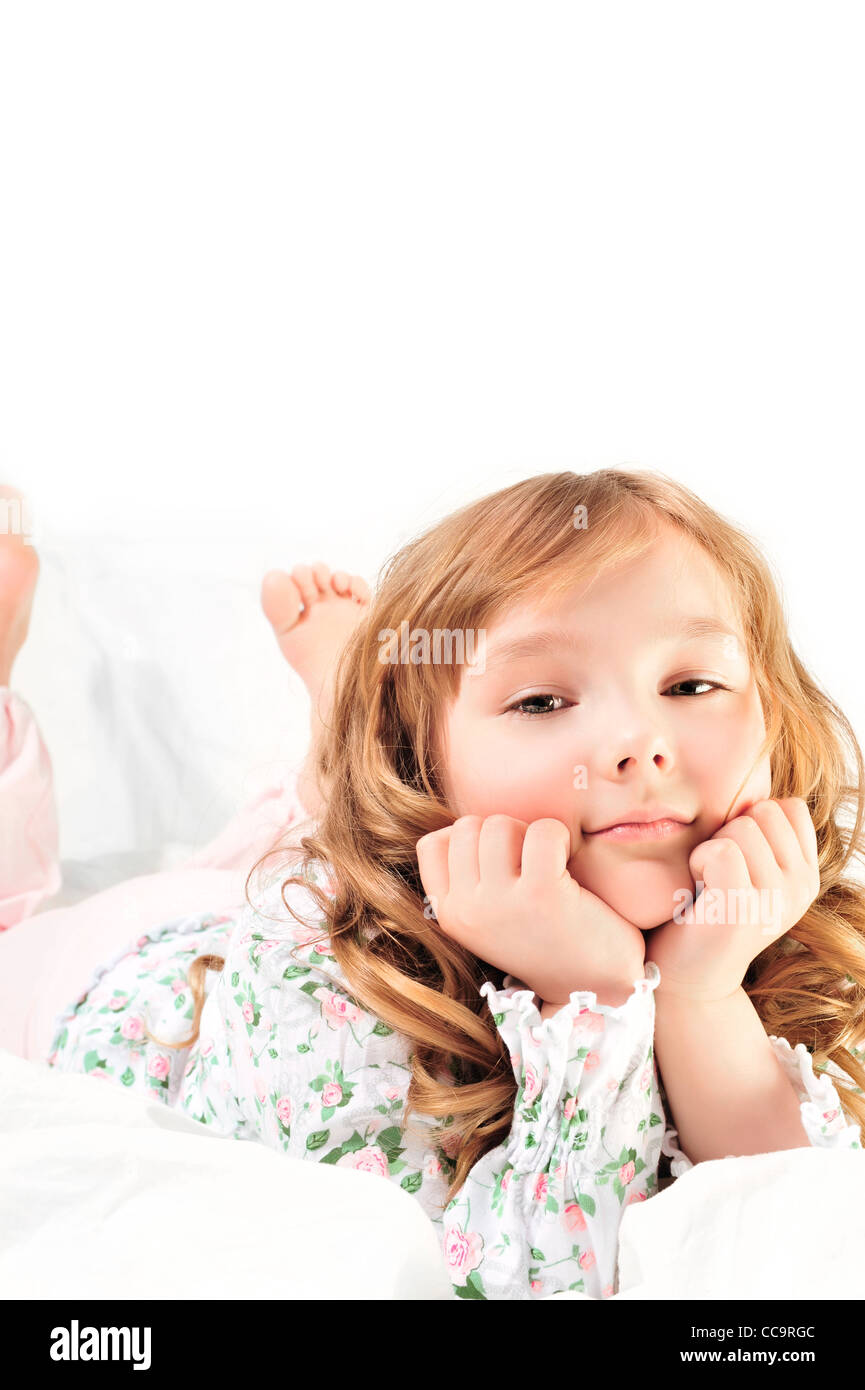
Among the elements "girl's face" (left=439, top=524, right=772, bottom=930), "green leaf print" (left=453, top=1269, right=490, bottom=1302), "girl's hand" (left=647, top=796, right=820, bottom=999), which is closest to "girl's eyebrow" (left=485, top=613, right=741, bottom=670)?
"girl's face" (left=439, top=524, right=772, bottom=930)

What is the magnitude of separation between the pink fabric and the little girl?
0.21 meters

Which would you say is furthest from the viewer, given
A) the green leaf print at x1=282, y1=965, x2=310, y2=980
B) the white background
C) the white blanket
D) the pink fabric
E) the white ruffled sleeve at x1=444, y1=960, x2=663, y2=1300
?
the pink fabric

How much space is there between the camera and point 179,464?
1.02 m

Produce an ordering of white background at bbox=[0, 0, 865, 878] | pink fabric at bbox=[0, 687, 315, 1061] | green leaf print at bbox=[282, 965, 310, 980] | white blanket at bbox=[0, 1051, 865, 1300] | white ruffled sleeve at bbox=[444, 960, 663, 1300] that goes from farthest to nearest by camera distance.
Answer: pink fabric at bbox=[0, 687, 315, 1061]
white background at bbox=[0, 0, 865, 878]
green leaf print at bbox=[282, 965, 310, 980]
white ruffled sleeve at bbox=[444, 960, 663, 1300]
white blanket at bbox=[0, 1051, 865, 1300]

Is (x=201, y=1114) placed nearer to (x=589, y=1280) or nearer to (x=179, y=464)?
(x=589, y=1280)

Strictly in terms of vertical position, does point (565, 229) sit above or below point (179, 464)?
above

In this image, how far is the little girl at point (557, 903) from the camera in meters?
0.63

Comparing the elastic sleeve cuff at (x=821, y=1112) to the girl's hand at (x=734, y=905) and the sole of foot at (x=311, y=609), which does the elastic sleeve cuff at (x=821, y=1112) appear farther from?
the sole of foot at (x=311, y=609)

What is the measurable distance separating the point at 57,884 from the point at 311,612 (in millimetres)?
328

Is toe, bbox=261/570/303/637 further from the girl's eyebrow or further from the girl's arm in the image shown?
the girl's arm

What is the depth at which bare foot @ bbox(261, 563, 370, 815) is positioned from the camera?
3.30 ft

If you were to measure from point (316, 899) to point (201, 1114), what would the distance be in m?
0.15

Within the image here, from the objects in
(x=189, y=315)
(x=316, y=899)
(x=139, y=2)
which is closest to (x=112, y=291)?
(x=189, y=315)

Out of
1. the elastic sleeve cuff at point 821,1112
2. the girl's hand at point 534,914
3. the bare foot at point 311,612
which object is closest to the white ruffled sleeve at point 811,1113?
the elastic sleeve cuff at point 821,1112
